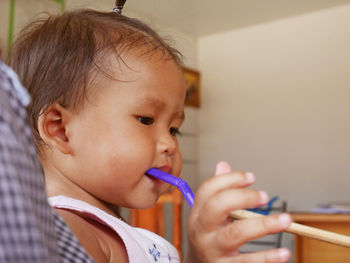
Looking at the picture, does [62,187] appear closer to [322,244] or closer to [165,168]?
[165,168]

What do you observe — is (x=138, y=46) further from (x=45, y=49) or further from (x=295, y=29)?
(x=295, y=29)

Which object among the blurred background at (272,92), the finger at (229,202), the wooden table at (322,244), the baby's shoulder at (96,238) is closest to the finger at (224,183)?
the finger at (229,202)

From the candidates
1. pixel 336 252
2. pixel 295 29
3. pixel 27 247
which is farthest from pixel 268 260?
pixel 295 29

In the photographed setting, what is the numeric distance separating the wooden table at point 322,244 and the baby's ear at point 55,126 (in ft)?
6.58

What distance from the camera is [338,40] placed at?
14.2ft

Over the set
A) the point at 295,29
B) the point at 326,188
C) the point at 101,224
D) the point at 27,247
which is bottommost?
the point at 326,188

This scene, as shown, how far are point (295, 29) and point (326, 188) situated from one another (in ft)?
5.02

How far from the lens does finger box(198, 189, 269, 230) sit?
14.9 inches

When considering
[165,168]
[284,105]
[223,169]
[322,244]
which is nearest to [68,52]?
[165,168]

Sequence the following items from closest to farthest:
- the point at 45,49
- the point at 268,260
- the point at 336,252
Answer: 1. the point at 268,260
2. the point at 45,49
3. the point at 336,252

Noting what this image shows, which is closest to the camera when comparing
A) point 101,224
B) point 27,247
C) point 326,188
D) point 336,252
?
point 27,247

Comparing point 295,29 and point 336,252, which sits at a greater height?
point 295,29

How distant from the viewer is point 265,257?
38 cm

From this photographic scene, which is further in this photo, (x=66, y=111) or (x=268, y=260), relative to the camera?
(x=66, y=111)
